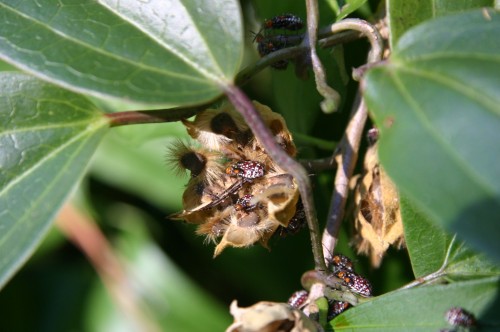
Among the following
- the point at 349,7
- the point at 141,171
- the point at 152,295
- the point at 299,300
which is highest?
the point at 349,7

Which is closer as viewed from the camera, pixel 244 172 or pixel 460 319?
pixel 460 319

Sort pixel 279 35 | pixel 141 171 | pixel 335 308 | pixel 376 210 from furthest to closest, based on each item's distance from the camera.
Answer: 1. pixel 141 171
2. pixel 279 35
3. pixel 376 210
4. pixel 335 308

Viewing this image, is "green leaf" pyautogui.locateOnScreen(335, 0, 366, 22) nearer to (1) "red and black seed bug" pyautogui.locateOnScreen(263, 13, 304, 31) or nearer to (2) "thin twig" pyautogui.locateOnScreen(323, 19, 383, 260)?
(2) "thin twig" pyautogui.locateOnScreen(323, 19, 383, 260)

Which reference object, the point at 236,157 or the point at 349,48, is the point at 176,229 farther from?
the point at 236,157

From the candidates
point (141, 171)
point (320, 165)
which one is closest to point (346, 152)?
point (320, 165)

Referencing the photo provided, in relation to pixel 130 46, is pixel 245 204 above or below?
below

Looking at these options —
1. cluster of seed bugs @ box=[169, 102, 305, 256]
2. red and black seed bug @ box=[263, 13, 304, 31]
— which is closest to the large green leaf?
cluster of seed bugs @ box=[169, 102, 305, 256]

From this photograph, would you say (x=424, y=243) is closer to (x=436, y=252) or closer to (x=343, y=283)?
(x=436, y=252)

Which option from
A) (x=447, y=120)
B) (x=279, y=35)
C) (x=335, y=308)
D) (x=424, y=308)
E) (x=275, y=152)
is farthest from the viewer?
(x=279, y=35)
